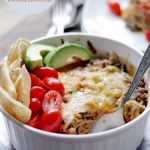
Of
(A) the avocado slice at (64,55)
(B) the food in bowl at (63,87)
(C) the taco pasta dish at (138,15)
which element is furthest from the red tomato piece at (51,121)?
(C) the taco pasta dish at (138,15)

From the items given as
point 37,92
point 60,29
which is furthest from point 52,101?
point 60,29

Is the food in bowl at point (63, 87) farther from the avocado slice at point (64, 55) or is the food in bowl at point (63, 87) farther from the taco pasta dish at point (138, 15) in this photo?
the taco pasta dish at point (138, 15)

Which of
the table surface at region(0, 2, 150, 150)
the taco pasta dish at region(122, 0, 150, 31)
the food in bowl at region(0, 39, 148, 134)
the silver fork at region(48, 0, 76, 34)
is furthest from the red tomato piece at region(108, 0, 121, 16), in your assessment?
the food in bowl at region(0, 39, 148, 134)

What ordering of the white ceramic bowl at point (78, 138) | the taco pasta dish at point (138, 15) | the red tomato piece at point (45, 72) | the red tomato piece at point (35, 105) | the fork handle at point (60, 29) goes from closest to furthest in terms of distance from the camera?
1. the white ceramic bowl at point (78, 138)
2. the red tomato piece at point (35, 105)
3. the red tomato piece at point (45, 72)
4. the fork handle at point (60, 29)
5. the taco pasta dish at point (138, 15)

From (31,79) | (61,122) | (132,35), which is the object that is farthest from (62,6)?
(61,122)

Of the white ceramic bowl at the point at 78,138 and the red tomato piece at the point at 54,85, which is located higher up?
the red tomato piece at the point at 54,85

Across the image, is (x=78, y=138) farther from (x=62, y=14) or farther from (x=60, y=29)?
(x=62, y=14)

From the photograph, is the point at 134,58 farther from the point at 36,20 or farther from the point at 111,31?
the point at 36,20
